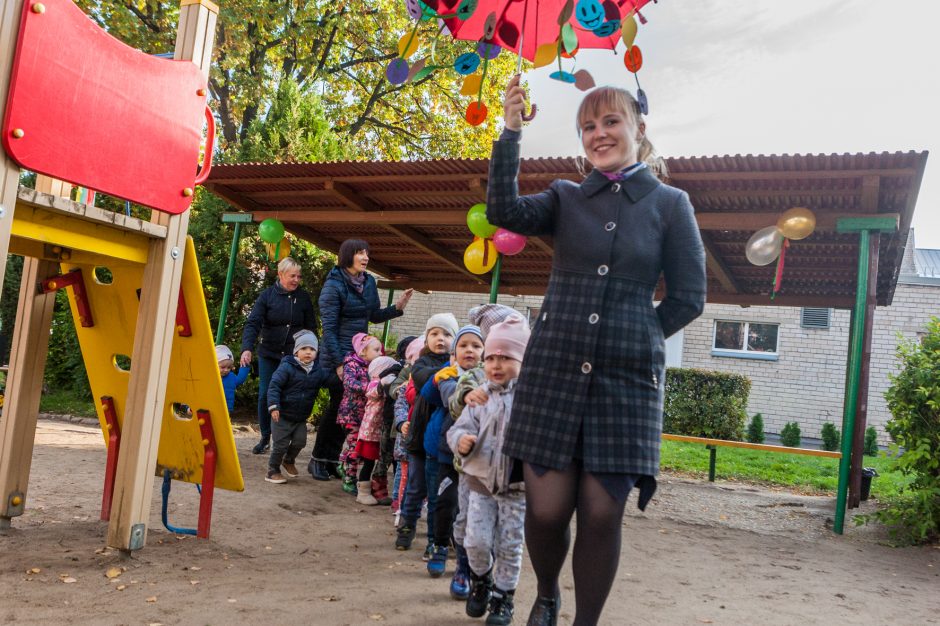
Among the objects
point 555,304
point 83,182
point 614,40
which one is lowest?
point 555,304

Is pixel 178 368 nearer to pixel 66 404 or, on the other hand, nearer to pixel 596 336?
pixel 596 336

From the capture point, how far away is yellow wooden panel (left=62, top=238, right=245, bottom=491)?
141 inches

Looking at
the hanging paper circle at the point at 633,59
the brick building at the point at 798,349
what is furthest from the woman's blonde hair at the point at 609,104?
the brick building at the point at 798,349

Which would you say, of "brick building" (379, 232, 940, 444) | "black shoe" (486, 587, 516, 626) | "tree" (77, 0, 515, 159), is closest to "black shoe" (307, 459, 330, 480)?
"black shoe" (486, 587, 516, 626)

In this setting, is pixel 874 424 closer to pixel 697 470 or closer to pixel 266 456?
pixel 697 470

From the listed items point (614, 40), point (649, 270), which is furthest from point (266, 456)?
point (649, 270)

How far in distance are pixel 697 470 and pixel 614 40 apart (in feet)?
28.2

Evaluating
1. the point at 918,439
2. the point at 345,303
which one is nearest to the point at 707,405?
the point at 918,439

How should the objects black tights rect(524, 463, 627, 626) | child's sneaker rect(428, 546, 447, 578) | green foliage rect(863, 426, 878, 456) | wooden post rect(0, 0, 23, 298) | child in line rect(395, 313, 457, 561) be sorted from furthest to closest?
1. green foliage rect(863, 426, 878, 456)
2. child in line rect(395, 313, 457, 561)
3. child's sneaker rect(428, 546, 447, 578)
4. wooden post rect(0, 0, 23, 298)
5. black tights rect(524, 463, 627, 626)

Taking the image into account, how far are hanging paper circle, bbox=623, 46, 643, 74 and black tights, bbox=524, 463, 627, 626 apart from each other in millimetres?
1526

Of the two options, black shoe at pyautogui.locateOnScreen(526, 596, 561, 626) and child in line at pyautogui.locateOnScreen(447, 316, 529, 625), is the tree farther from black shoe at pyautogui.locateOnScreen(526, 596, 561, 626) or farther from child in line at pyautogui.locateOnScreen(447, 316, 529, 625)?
black shoe at pyautogui.locateOnScreen(526, 596, 561, 626)

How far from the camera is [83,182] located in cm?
282

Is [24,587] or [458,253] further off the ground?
[458,253]

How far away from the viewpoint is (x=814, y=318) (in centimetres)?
1900
